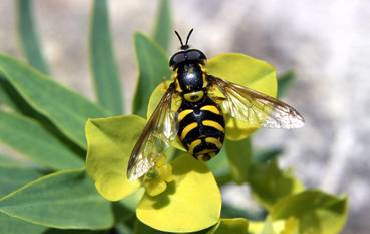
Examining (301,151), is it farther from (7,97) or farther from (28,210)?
(28,210)

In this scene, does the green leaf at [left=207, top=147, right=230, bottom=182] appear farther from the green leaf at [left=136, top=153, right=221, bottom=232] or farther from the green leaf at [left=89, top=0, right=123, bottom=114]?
the green leaf at [left=89, top=0, right=123, bottom=114]

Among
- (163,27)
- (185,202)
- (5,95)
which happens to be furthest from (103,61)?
(185,202)

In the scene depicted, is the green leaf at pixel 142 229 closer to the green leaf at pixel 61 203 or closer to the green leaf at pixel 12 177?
the green leaf at pixel 61 203

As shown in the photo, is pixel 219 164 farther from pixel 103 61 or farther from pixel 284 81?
pixel 103 61

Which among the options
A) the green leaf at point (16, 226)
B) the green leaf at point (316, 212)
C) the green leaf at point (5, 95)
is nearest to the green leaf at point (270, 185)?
the green leaf at point (316, 212)

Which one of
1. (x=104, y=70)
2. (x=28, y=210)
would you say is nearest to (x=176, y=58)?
(x=28, y=210)

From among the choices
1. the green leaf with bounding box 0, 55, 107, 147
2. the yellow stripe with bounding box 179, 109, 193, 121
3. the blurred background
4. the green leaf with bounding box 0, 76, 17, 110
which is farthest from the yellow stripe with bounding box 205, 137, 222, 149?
the blurred background
